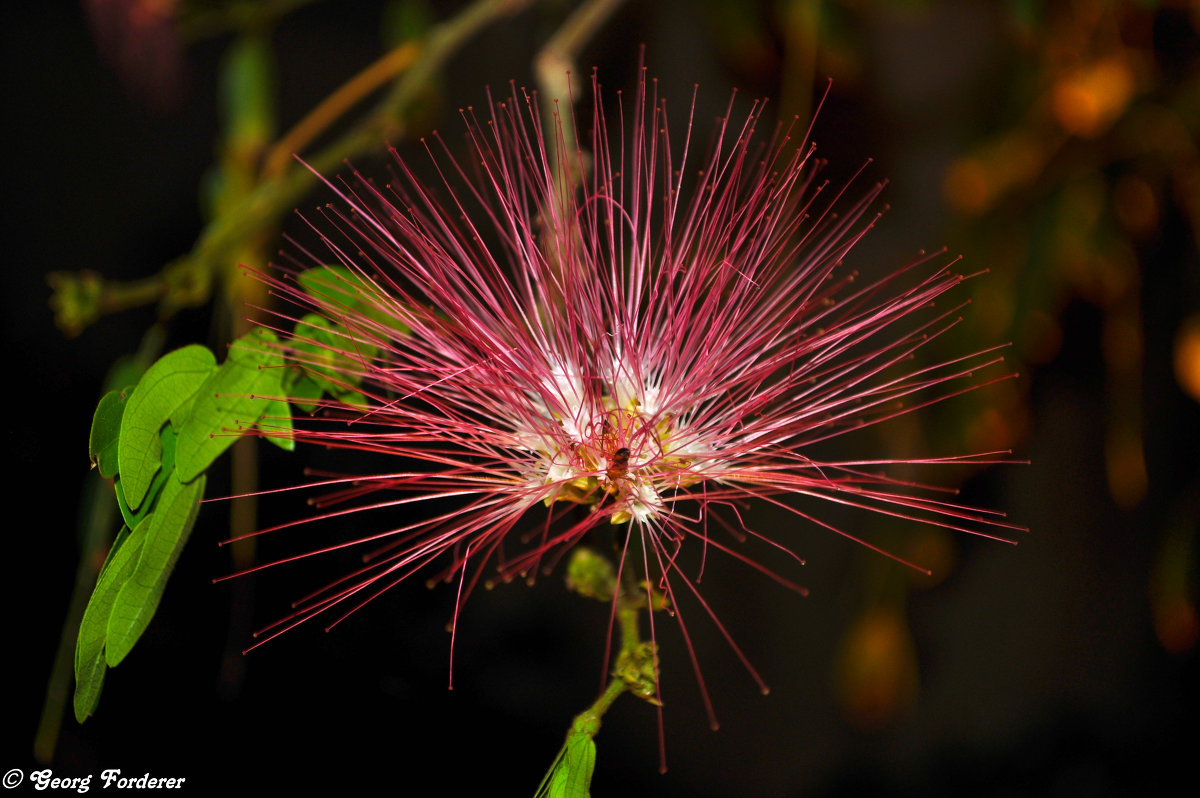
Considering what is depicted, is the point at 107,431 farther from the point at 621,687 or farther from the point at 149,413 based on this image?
the point at 621,687

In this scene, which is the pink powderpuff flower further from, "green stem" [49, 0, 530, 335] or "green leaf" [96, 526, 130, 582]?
"green stem" [49, 0, 530, 335]

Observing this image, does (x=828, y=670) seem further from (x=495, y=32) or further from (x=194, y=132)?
(x=194, y=132)

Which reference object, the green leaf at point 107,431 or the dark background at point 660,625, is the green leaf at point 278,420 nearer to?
the green leaf at point 107,431

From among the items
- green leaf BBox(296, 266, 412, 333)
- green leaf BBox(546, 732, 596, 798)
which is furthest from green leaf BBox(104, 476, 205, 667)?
green leaf BBox(546, 732, 596, 798)

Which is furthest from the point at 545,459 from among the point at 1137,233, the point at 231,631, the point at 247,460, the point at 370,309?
the point at 1137,233

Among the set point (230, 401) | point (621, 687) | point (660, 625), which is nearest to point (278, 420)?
point (230, 401)

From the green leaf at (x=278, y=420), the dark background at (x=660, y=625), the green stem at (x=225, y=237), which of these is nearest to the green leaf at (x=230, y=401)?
the green leaf at (x=278, y=420)
